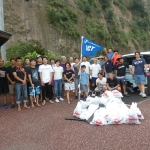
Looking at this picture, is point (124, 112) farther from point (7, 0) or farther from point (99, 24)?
point (99, 24)

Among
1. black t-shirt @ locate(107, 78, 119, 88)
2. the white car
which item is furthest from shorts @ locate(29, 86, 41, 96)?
the white car

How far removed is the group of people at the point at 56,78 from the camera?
7293mm

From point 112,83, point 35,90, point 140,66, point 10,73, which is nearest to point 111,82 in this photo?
point 112,83

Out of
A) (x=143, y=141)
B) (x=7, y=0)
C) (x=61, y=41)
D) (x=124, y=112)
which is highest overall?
(x=7, y=0)

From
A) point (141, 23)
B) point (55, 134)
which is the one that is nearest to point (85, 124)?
point (55, 134)

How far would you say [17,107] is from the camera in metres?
7.45

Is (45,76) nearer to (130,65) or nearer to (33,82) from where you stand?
(33,82)

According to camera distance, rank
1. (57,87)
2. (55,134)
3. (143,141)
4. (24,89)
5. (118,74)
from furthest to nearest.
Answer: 1. (118,74)
2. (57,87)
3. (24,89)
4. (55,134)
5. (143,141)

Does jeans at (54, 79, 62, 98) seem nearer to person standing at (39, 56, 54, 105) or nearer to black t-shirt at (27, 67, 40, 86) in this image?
person standing at (39, 56, 54, 105)

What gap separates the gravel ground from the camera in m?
4.12

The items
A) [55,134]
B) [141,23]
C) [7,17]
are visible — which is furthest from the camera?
[141,23]

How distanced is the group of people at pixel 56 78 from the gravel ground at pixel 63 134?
4.14 ft

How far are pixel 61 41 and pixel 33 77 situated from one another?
14095 millimetres

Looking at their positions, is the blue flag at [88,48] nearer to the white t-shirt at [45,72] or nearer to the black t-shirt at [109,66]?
the white t-shirt at [45,72]
